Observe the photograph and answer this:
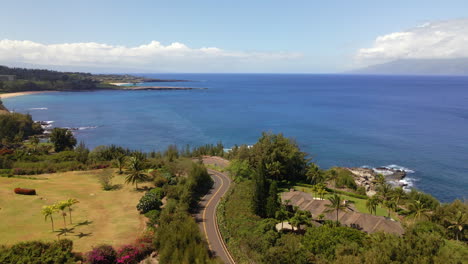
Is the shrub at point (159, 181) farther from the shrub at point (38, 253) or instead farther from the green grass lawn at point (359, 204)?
the green grass lawn at point (359, 204)

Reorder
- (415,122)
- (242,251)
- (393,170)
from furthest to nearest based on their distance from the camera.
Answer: (415,122) < (393,170) < (242,251)

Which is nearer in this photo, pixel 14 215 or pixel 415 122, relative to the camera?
pixel 14 215

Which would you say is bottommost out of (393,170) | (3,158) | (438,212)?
(393,170)

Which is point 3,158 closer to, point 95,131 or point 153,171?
point 153,171

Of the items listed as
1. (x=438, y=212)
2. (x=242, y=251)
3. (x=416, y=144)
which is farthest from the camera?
(x=416, y=144)

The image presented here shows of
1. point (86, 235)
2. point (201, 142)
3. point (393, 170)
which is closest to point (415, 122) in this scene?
point (393, 170)

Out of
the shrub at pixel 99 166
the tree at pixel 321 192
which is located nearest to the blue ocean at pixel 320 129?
the shrub at pixel 99 166

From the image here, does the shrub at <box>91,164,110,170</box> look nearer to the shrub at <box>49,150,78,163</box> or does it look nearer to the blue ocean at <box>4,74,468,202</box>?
the shrub at <box>49,150,78,163</box>
